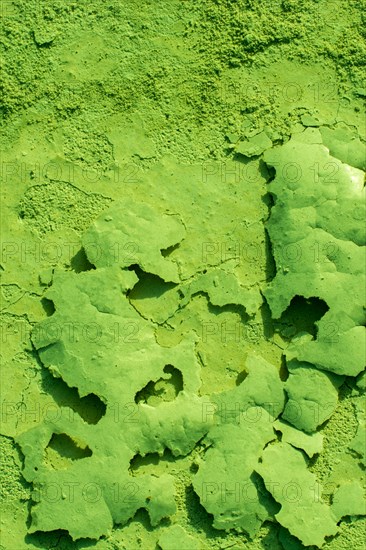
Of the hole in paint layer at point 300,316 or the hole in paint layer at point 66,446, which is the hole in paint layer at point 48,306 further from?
the hole in paint layer at point 300,316

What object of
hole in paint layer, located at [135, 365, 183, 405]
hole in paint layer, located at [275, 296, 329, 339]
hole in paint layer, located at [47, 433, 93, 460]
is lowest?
hole in paint layer, located at [47, 433, 93, 460]

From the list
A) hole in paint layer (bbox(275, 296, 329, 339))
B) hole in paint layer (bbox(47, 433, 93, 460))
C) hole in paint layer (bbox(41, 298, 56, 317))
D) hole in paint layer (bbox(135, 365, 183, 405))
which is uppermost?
hole in paint layer (bbox(275, 296, 329, 339))

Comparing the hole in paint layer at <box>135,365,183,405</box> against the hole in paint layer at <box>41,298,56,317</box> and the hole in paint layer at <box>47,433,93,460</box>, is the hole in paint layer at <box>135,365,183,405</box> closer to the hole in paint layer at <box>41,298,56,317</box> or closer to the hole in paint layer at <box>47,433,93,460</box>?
the hole in paint layer at <box>47,433,93,460</box>

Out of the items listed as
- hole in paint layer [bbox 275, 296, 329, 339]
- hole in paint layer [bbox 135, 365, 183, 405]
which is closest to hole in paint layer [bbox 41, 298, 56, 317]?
hole in paint layer [bbox 135, 365, 183, 405]

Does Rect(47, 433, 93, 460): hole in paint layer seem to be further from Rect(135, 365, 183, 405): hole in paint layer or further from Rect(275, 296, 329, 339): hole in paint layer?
Rect(275, 296, 329, 339): hole in paint layer

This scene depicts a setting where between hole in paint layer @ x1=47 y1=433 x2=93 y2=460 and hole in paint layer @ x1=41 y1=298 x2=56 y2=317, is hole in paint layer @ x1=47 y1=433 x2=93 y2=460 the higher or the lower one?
the lower one

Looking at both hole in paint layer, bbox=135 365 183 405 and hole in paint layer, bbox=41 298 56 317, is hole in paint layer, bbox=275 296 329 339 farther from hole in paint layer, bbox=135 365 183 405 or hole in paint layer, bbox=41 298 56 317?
hole in paint layer, bbox=41 298 56 317

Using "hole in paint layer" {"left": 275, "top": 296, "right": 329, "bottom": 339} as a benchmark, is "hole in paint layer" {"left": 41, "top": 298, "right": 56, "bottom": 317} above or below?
below

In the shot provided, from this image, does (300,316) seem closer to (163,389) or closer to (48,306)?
(163,389)

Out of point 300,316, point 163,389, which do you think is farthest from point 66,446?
point 300,316

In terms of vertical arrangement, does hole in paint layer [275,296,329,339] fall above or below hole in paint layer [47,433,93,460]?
above

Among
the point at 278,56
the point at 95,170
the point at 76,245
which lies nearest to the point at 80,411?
the point at 76,245
